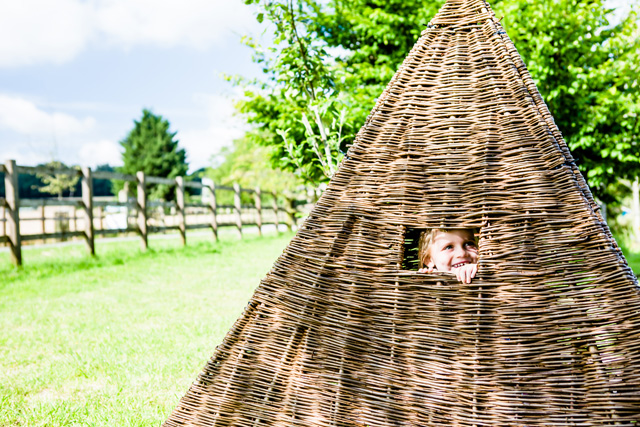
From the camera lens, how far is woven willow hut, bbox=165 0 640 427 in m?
2.13

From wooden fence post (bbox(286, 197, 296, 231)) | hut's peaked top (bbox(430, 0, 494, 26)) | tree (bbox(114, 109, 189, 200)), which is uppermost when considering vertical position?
tree (bbox(114, 109, 189, 200))

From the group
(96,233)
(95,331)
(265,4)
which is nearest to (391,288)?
(265,4)

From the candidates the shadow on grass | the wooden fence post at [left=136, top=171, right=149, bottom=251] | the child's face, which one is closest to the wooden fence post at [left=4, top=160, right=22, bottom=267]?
the shadow on grass

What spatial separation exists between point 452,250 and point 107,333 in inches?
164

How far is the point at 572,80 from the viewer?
1076 centimetres

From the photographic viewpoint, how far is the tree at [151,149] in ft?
162

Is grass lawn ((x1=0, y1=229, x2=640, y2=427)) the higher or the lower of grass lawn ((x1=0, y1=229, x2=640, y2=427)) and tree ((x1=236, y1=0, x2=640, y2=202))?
the lower

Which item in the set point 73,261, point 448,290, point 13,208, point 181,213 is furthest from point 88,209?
point 448,290

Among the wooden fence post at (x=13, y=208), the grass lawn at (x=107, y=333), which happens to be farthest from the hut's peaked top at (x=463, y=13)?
the wooden fence post at (x=13, y=208)

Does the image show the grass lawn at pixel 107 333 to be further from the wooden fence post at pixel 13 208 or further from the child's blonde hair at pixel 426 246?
the child's blonde hair at pixel 426 246

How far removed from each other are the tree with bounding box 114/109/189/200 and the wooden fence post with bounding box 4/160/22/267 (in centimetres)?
4056

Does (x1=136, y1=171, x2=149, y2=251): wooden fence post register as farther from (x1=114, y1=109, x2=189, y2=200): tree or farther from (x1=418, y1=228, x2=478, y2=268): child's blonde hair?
(x1=114, y1=109, x2=189, y2=200): tree

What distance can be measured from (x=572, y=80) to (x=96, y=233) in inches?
417

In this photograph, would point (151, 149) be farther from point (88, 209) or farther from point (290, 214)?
point (88, 209)
